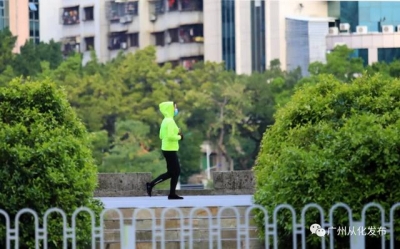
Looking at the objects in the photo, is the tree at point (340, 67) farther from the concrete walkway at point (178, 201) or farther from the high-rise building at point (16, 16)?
the concrete walkway at point (178, 201)

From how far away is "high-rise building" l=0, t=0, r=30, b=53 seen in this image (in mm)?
92500

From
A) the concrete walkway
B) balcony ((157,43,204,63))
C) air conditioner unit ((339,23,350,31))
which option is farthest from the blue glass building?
the concrete walkway

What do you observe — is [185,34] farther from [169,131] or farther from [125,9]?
[169,131]

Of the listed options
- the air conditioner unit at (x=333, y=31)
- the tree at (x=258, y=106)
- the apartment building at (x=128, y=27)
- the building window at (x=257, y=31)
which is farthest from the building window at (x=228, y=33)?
the tree at (x=258, y=106)

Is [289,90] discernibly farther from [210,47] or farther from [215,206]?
[215,206]

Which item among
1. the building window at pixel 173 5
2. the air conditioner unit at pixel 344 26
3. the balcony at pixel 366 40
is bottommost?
the balcony at pixel 366 40

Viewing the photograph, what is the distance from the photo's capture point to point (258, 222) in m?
21.4

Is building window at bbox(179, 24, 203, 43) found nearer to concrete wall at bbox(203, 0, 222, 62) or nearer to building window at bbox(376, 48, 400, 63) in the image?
concrete wall at bbox(203, 0, 222, 62)

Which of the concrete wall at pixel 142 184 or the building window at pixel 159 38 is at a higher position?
the building window at pixel 159 38

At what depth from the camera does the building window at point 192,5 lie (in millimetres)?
98125

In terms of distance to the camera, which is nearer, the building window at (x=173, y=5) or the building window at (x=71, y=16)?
the building window at (x=173, y=5)

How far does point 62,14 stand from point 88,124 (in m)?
33.4

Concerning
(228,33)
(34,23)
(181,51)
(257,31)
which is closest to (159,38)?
(181,51)

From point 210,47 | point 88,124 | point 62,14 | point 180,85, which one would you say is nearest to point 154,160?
point 88,124
